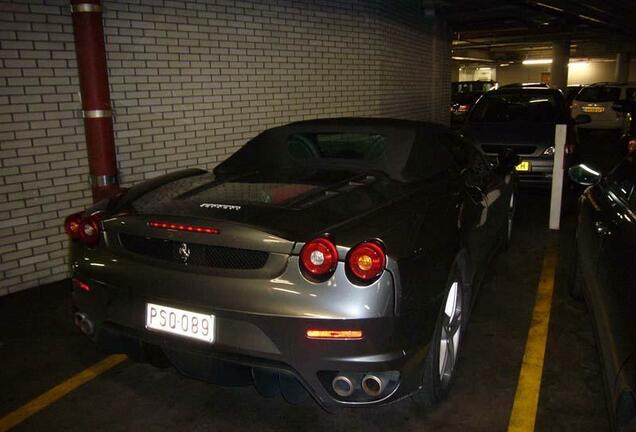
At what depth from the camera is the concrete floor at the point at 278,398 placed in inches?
109

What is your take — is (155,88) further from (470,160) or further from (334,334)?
(334,334)

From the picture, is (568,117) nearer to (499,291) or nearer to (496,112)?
(496,112)

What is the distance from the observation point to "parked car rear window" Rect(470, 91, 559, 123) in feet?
28.3

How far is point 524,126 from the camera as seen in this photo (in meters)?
8.02

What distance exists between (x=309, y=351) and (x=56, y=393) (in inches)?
67.2

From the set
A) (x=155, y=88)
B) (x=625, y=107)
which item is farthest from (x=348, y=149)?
(x=625, y=107)

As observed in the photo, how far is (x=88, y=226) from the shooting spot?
2.83m

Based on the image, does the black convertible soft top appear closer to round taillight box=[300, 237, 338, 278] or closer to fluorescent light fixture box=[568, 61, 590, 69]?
round taillight box=[300, 237, 338, 278]

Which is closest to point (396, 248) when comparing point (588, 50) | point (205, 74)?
point (205, 74)

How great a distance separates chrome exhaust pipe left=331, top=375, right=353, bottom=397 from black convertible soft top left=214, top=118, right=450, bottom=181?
4.47 ft

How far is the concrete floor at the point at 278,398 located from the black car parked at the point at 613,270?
16.1 inches

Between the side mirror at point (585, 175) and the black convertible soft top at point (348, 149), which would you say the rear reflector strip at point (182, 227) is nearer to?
the black convertible soft top at point (348, 149)

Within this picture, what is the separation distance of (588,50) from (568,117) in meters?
32.4

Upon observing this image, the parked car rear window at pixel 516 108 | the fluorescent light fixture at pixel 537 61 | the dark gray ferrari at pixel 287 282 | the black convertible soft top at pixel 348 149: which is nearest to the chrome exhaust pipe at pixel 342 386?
the dark gray ferrari at pixel 287 282
